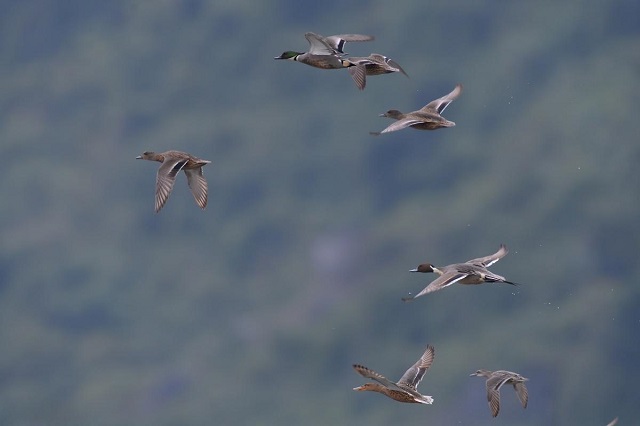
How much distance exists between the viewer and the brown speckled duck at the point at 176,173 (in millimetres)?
11211

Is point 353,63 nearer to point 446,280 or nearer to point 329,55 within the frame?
point 329,55

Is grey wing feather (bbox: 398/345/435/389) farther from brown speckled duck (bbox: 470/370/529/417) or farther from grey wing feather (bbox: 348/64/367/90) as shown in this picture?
grey wing feather (bbox: 348/64/367/90)

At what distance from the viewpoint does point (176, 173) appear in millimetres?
11531

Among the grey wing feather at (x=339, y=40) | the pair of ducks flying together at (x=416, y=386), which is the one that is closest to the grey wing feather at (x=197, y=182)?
the grey wing feather at (x=339, y=40)

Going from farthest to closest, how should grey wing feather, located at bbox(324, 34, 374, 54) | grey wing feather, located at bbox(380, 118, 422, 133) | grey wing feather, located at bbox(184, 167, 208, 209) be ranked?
grey wing feather, located at bbox(184, 167, 208, 209) → grey wing feather, located at bbox(324, 34, 374, 54) → grey wing feather, located at bbox(380, 118, 422, 133)

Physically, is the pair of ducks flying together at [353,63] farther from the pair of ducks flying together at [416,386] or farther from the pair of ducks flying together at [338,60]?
the pair of ducks flying together at [416,386]

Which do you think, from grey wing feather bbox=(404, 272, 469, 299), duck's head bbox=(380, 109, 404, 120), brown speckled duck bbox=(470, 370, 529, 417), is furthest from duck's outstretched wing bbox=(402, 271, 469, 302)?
duck's head bbox=(380, 109, 404, 120)

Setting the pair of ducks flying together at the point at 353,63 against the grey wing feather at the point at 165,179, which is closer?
the grey wing feather at the point at 165,179

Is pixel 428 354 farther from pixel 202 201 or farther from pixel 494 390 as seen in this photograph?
pixel 202 201

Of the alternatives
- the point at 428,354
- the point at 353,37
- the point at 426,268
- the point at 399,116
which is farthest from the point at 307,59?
the point at 428,354

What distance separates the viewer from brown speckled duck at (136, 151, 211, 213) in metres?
11.2

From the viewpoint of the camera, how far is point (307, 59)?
39.3 ft

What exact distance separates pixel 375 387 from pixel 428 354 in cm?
125

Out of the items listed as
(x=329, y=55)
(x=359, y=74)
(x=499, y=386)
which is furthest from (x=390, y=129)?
(x=499, y=386)
